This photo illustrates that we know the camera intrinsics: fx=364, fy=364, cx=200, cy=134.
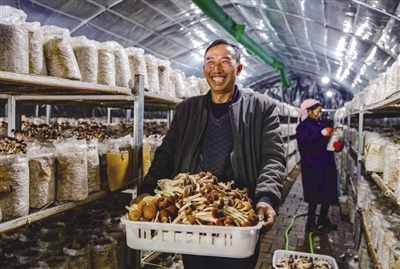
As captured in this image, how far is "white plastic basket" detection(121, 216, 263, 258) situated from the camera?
149 centimetres

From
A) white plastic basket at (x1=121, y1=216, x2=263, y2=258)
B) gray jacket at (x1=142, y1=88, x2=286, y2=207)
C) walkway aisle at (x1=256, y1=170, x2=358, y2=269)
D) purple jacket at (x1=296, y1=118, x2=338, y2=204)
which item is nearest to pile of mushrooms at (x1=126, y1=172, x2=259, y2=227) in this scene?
white plastic basket at (x1=121, y1=216, x2=263, y2=258)

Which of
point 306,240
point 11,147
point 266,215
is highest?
point 11,147

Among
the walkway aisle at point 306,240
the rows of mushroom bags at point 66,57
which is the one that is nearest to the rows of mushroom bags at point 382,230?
the walkway aisle at point 306,240

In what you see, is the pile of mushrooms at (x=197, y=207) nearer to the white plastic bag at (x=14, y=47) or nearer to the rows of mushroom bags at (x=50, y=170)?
the rows of mushroom bags at (x=50, y=170)

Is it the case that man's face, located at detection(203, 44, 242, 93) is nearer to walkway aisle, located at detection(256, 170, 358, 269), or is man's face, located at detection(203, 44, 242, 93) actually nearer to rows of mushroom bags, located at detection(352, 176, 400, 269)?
rows of mushroom bags, located at detection(352, 176, 400, 269)

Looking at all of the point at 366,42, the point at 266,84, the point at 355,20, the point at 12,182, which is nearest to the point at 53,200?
the point at 12,182

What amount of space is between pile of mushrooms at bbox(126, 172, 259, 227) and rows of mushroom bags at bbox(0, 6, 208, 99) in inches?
34.2

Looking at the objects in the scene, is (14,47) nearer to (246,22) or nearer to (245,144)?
A: (245,144)

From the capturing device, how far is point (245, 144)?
2113 millimetres

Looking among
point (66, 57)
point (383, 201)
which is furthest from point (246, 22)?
point (66, 57)

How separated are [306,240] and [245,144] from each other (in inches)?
125

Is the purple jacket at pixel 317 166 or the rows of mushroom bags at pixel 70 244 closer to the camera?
the rows of mushroom bags at pixel 70 244

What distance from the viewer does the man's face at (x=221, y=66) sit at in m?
2.10

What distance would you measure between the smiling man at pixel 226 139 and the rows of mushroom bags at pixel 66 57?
0.64 meters
